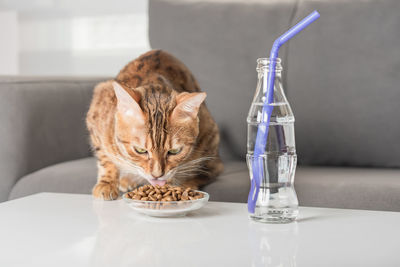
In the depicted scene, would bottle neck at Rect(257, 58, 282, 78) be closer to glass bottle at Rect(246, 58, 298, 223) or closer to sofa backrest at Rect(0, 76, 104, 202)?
glass bottle at Rect(246, 58, 298, 223)

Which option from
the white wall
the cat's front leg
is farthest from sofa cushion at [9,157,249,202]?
the white wall

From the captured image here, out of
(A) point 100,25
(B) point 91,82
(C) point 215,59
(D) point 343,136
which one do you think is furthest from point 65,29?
(D) point 343,136

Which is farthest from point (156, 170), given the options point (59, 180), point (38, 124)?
point (38, 124)

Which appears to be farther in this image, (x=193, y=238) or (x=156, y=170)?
(x=156, y=170)

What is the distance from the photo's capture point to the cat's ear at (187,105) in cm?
121

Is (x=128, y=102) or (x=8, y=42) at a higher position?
(x=8, y=42)

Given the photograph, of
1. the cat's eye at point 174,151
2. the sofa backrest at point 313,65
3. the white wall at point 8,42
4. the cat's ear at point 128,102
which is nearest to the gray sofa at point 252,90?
the sofa backrest at point 313,65

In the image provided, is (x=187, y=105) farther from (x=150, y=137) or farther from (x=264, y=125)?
(x=264, y=125)

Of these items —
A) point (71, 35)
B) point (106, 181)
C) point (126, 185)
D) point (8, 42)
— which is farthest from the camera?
point (8, 42)

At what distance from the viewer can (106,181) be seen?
1397mm

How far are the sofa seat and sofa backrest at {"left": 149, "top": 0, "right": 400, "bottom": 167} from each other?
13 centimetres

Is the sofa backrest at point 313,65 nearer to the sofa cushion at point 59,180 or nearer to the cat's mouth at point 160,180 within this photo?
the sofa cushion at point 59,180

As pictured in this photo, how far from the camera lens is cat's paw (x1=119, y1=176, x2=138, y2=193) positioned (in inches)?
59.4

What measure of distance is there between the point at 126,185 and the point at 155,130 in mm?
398
